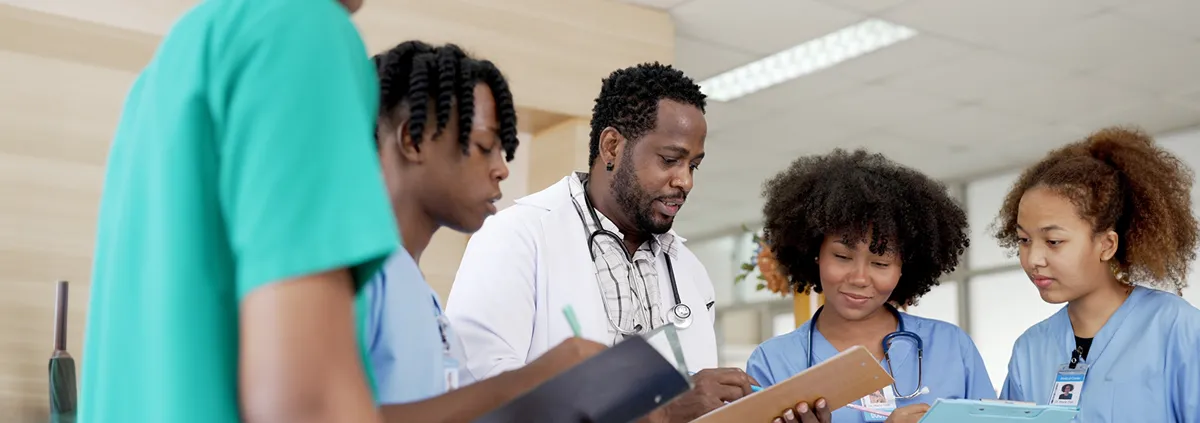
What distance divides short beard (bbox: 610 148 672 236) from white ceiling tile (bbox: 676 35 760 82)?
333cm

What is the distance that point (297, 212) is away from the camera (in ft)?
2.16

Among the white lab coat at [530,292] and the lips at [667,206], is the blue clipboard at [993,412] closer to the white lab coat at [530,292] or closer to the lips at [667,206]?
the white lab coat at [530,292]

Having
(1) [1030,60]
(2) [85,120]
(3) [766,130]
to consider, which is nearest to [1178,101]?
(1) [1030,60]

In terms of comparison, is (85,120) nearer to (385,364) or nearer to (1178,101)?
(385,364)

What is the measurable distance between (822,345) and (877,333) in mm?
132

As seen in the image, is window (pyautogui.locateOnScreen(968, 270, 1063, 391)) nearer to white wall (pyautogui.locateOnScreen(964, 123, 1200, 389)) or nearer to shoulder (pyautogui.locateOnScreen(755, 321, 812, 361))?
white wall (pyautogui.locateOnScreen(964, 123, 1200, 389))

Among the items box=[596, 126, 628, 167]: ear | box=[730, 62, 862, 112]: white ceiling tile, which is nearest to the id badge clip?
box=[596, 126, 628, 167]: ear

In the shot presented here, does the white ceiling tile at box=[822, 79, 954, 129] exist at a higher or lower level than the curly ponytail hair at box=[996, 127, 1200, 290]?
higher

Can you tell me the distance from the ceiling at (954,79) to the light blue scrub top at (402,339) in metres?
4.01

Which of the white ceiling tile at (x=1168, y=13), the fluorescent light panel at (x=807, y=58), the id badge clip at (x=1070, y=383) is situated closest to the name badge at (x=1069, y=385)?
the id badge clip at (x=1070, y=383)

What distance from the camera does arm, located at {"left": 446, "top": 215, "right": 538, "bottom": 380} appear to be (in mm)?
1891

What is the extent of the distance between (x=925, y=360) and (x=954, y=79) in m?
3.90

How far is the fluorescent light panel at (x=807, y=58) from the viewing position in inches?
210

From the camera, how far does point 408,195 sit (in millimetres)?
1164
